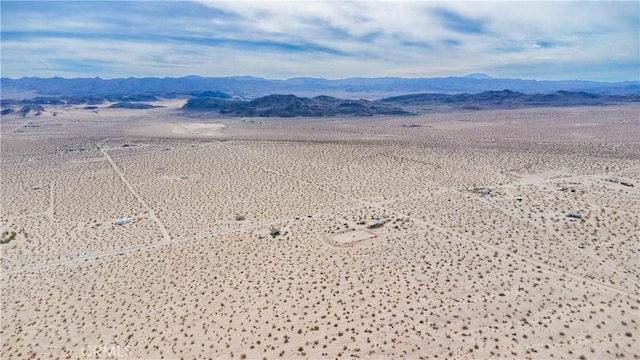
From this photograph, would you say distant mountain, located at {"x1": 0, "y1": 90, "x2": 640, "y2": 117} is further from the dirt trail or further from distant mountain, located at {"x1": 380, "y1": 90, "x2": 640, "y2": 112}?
the dirt trail

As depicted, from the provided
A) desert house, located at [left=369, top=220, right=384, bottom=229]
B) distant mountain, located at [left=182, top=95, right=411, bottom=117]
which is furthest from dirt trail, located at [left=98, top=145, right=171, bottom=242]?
distant mountain, located at [left=182, top=95, right=411, bottom=117]

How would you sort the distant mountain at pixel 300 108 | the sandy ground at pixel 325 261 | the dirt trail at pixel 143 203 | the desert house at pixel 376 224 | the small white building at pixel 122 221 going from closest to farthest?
the sandy ground at pixel 325 261 → the desert house at pixel 376 224 → the dirt trail at pixel 143 203 → the small white building at pixel 122 221 → the distant mountain at pixel 300 108

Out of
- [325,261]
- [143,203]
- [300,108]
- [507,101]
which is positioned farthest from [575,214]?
[507,101]

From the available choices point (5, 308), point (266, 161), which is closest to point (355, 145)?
point (266, 161)

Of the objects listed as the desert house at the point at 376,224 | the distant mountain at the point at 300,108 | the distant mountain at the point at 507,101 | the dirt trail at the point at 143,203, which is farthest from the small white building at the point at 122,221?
the distant mountain at the point at 507,101

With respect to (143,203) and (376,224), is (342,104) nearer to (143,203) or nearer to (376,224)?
(143,203)

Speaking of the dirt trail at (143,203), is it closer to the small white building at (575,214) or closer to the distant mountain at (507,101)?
the small white building at (575,214)

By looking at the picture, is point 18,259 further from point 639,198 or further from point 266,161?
point 639,198

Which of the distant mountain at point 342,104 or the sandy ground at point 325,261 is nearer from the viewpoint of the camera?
the sandy ground at point 325,261
